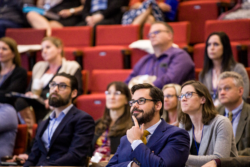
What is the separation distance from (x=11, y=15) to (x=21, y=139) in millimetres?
2083

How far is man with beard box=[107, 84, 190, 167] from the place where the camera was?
1.46 m

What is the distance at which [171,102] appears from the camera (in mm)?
2307

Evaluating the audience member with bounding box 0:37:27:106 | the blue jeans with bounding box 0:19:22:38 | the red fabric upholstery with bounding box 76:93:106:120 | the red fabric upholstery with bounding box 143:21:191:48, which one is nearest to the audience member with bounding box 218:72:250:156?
the red fabric upholstery with bounding box 76:93:106:120

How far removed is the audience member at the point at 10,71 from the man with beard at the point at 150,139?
1796 mm

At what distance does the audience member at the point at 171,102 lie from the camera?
2.31 meters

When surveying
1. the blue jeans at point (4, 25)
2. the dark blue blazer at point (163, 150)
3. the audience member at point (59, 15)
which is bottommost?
the dark blue blazer at point (163, 150)

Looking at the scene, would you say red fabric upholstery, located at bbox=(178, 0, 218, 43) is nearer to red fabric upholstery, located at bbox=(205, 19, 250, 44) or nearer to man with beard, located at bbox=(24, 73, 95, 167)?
red fabric upholstery, located at bbox=(205, 19, 250, 44)

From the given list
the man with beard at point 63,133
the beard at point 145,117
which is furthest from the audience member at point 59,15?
the beard at point 145,117

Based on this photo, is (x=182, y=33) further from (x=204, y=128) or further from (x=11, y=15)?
(x=11, y=15)

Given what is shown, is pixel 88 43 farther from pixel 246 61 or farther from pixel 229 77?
pixel 229 77

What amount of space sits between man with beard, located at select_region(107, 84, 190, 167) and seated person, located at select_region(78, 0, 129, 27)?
2455 millimetres

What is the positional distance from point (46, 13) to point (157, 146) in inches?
123

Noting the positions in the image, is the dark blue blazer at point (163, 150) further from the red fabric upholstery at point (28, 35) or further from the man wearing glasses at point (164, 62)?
the red fabric upholstery at point (28, 35)

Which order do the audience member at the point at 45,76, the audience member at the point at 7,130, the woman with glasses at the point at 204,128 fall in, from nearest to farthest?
Result: the woman with glasses at the point at 204,128
the audience member at the point at 7,130
the audience member at the point at 45,76
